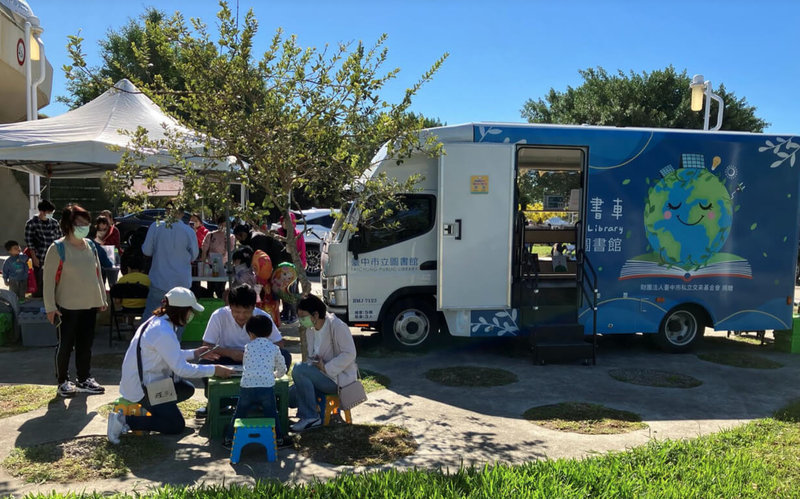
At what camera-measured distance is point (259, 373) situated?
180 inches

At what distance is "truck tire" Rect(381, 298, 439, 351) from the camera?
319 inches

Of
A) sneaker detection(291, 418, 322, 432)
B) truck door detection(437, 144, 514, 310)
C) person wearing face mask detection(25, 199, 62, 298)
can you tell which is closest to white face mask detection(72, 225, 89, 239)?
sneaker detection(291, 418, 322, 432)

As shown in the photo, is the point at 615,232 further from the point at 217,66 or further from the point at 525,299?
the point at 217,66

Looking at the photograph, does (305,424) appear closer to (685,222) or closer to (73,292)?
(73,292)

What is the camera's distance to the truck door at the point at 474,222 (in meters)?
A: 7.60

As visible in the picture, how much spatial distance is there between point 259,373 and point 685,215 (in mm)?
6153

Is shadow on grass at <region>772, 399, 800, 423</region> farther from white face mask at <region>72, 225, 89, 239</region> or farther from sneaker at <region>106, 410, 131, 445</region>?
white face mask at <region>72, 225, 89, 239</region>

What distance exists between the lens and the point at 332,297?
26.5 ft

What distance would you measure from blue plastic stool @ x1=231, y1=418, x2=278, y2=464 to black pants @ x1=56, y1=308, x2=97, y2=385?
8.00 ft

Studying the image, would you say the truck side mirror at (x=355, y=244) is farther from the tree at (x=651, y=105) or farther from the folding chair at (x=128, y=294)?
the tree at (x=651, y=105)

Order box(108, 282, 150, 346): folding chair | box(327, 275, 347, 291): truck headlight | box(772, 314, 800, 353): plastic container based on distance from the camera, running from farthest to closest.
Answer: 1. box(772, 314, 800, 353): plastic container
2. box(108, 282, 150, 346): folding chair
3. box(327, 275, 347, 291): truck headlight

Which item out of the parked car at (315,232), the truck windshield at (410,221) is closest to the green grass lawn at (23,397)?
the truck windshield at (410,221)

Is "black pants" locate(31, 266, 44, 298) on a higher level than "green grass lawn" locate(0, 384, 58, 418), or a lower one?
higher

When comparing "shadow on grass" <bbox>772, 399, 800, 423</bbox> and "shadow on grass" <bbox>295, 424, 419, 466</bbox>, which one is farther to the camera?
"shadow on grass" <bbox>772, 399, 800, 423</bbox>
